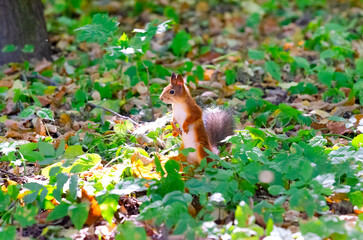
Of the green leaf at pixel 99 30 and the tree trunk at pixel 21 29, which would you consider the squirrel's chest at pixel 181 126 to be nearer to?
the green leaf at pixel 99 30

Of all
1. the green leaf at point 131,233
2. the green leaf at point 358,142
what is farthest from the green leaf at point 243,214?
the green leaf at point 358,142

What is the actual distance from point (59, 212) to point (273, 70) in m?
2.36

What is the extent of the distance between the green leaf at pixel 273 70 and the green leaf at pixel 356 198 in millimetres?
1831

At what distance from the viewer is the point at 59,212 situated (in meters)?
2.35

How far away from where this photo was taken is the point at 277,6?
6.84 m

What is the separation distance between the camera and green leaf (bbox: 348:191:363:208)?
2409 mm

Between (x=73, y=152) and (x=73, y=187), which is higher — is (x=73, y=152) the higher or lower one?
the lower one

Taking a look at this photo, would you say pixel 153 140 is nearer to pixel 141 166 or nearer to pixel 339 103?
pixel 141 166

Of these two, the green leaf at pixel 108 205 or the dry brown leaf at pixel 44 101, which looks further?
the dry brown leaf at pixel 44 101

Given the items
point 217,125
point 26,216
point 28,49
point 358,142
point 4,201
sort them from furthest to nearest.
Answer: point 28,49, point 217,125, point 358,142, point 4,201, point 26,216

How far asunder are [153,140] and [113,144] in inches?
9.4

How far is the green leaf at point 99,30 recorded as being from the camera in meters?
3.16

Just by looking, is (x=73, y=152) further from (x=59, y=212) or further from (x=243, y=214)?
(x=243, y=214)

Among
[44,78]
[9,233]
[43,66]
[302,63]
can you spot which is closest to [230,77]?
[302,63]
